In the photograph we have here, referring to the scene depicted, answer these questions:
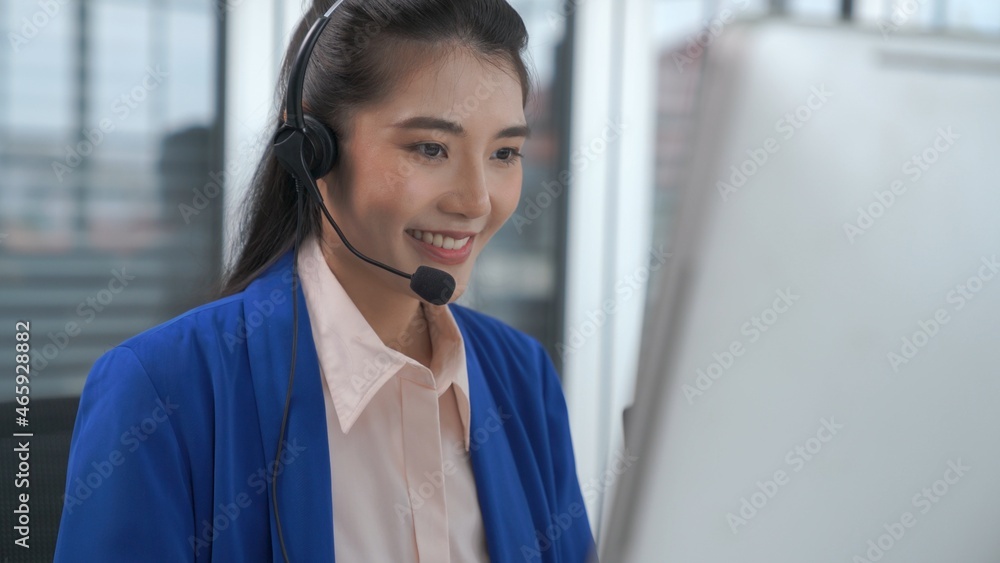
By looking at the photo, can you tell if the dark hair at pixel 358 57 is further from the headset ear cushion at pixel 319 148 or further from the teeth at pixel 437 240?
the teeth at pixel 437 240

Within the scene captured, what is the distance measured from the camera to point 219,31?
2096 millimetres

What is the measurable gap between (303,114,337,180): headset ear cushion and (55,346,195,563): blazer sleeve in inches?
11.2

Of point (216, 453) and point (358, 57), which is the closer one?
point (216, 453)

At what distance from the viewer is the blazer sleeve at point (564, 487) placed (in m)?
1.10

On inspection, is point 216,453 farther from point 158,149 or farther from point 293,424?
point 158,149

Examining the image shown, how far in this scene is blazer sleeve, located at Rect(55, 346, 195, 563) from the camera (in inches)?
31.9

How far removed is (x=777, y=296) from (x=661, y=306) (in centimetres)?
5

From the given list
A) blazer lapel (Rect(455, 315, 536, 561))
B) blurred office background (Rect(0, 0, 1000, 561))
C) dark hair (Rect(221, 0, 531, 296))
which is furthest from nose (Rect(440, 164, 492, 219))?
blurred office background (Rect(0, 0, 1000, 561))

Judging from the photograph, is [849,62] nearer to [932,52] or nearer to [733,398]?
[932,52]

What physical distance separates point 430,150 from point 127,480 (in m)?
0.46

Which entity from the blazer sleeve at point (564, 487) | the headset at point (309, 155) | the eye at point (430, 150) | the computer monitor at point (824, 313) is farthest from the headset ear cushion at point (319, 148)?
the computer monitor at point (824, 313)

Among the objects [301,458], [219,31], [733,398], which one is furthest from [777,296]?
[219,31]

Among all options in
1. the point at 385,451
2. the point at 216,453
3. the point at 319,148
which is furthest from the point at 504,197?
the point at 216,453

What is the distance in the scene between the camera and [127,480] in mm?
826
